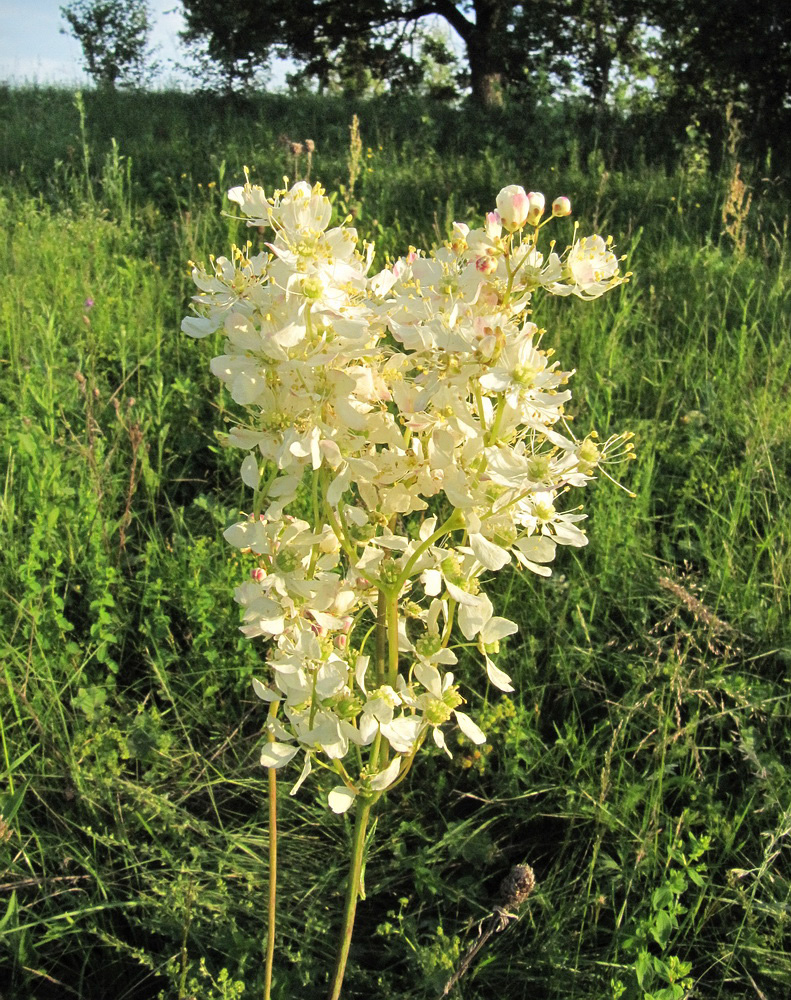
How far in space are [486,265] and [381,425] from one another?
0.24 m

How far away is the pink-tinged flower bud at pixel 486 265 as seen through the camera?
98cm

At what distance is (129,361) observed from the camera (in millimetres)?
3279

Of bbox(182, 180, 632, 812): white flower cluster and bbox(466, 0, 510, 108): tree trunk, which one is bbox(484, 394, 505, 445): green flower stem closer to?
bbox(182, 180, 632, 812): white flower cluster

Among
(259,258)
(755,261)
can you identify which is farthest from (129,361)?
(755,261)

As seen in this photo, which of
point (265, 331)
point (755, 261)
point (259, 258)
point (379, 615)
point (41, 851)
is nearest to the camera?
point (265, 331)

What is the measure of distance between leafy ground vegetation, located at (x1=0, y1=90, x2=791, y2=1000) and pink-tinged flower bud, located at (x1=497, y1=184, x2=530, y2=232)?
74 centimetres

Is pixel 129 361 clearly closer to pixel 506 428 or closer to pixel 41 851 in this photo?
pixel 41 851

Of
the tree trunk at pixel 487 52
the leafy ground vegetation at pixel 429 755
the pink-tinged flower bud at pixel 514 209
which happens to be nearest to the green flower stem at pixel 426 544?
the pink-tinged flower bud at pixel 514 209

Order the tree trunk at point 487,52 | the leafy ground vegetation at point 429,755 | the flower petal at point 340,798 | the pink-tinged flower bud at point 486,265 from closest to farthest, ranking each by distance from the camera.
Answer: the pink-tinged flower bud at point 486,265, the flower petal at point 340,798, the leafy ground vegetation at point 429,755, the tree trunk at point 487,52

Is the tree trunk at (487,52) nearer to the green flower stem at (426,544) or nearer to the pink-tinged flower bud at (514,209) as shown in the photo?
the pink-tinged flower bud at (514,209)

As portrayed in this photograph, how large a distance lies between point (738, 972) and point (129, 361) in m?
2.86

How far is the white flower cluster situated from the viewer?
3.24 ft

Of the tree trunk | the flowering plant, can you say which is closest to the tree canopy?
the tree trunk

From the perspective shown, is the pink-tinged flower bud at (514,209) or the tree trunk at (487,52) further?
the tree trunk at (487,52)
